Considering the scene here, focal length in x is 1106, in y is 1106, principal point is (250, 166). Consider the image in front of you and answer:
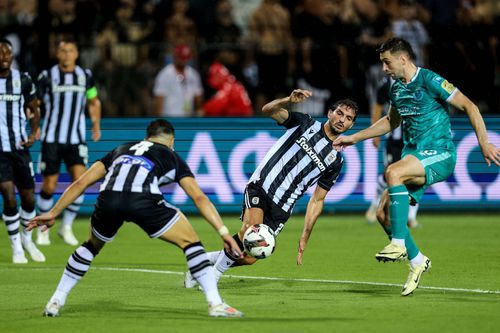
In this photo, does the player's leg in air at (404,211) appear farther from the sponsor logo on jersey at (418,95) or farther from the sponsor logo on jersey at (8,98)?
the sponsor logo on jersey at (8,98)

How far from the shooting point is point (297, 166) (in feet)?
35.6

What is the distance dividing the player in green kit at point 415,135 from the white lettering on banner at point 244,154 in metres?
7.20

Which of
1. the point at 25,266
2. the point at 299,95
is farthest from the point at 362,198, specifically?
the point at 299,95

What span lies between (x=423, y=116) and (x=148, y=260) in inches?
175

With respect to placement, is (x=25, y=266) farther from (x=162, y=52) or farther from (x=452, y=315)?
(x=162, y=52)

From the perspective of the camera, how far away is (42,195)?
15445mm

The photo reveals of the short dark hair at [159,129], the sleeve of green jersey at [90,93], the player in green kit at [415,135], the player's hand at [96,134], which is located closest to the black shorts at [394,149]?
the player's hand at [96,134]

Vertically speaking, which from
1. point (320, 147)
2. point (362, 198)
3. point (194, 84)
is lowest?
point (362, 198)

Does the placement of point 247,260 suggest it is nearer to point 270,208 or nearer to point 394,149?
point 270,208

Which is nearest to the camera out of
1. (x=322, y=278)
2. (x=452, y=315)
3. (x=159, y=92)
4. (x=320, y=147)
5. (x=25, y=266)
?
(x=452, y=315)

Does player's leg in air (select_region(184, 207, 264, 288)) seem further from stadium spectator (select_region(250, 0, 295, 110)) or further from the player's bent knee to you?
stadium spectator (select_region(250, 0, 295, 110))

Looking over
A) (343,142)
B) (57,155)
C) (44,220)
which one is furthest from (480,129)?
(57,155)

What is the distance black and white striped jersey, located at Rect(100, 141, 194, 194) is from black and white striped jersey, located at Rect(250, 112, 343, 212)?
6.86 feet

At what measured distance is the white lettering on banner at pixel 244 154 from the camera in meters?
17.9
